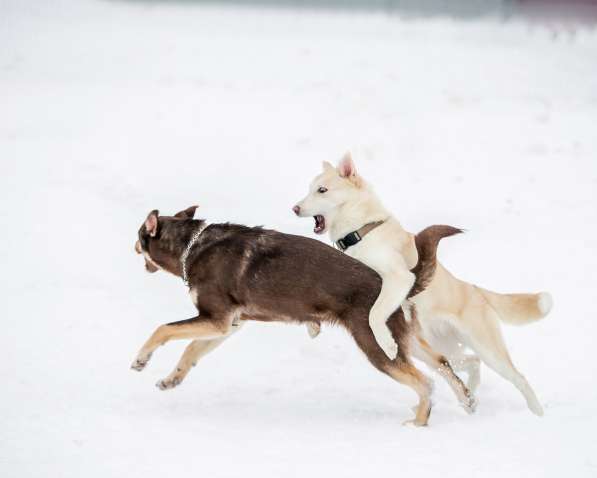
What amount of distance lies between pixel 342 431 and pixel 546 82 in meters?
10.7

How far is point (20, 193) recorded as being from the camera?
10.2m

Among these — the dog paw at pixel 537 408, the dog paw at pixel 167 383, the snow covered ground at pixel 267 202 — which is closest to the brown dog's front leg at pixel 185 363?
the dog paw at pixel 167 383

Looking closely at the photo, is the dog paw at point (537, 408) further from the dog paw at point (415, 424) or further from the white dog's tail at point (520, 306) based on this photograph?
the dog paw at point (415, 424)

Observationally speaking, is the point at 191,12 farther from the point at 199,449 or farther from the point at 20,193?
the point at 199,449

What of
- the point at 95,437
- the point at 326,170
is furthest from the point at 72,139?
the point at 95,437

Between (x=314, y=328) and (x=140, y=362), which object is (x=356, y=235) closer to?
(x=314, y=328)

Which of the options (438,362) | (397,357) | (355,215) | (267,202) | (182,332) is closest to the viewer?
(397,357)

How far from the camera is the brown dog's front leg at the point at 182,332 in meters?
5.44

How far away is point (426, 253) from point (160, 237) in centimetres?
201

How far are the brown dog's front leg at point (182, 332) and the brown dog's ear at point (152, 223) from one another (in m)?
0.83

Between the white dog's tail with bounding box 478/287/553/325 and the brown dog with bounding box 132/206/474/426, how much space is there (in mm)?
674

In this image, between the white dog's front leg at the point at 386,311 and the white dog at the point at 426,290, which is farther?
the white dog at the point at 426,290

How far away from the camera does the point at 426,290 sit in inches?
221

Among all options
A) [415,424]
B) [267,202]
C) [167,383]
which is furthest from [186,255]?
[267,202]
